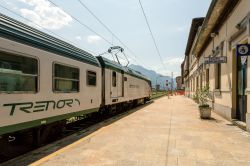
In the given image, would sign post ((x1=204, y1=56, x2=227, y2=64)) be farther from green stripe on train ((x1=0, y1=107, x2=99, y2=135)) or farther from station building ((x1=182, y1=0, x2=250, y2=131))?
green stripe on train ((x1=0, y1=107, x2=99, y2=135))

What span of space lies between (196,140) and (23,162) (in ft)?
15.9

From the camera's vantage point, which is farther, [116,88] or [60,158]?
[116,88]

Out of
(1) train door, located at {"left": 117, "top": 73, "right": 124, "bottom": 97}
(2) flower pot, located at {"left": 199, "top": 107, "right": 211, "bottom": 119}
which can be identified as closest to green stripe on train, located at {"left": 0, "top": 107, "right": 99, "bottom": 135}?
(1) train door, located at {"left": 117, "top": 73, "right": 124, "bottom": 97}

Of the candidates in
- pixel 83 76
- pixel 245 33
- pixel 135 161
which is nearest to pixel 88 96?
pixel 83 76

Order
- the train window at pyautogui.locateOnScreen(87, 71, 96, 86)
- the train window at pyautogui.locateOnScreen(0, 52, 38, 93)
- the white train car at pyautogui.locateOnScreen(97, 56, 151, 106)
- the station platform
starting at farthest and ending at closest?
1. the white train car at pyautogui.locateOnScreen(97, 56, 151, 106)
2. the train window at pyautogui.locateOnScreen(87, 71, 96, 86)
3. the station platform
4. the train window at pyautogui.locateOnScreen(0, 52, 38, 93)

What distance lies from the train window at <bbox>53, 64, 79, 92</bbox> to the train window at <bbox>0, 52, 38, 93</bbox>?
104cm

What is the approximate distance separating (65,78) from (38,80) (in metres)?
1.55

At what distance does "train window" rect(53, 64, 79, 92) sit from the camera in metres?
7.52

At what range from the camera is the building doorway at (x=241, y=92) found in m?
10.6

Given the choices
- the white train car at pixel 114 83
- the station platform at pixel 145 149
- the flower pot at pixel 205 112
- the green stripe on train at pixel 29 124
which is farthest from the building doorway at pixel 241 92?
the green stripe on train at pixel 29 124

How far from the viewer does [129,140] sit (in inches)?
300

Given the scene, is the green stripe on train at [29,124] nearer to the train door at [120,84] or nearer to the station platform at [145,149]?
the station platform at [145,149]

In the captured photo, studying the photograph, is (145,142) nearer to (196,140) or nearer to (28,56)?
(196,140)

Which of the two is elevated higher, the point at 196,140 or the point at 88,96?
the point at 88,96
